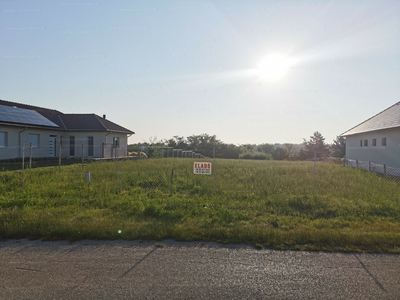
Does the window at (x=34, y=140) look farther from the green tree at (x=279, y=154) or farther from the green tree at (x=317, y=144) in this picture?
the green tree at (x=317, y=144)

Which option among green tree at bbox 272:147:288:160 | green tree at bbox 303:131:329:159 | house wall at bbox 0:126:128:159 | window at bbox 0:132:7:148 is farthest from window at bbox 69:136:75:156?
green tree at bbox 303:131:329:159

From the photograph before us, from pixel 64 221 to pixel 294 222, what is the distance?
536 centimetres

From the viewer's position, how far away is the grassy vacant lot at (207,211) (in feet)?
17.6

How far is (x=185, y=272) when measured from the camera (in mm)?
3967

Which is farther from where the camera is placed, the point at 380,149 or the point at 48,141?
the point at 48,141

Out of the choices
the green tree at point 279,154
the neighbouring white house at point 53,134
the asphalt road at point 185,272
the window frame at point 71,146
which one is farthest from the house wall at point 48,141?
the asphalt road at point 185,272

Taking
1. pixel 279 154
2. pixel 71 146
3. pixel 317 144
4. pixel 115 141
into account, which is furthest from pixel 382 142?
pixel 317 144

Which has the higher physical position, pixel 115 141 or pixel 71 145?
pixel 115 141

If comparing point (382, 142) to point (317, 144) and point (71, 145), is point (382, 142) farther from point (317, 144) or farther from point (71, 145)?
point (317, 144)

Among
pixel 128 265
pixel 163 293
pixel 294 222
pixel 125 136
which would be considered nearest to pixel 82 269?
pixel 128 265

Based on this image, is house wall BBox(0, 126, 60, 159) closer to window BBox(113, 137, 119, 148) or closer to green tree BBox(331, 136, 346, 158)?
window BBox(113, 137, 119, 148)

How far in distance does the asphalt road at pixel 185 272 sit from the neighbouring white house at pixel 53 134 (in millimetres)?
13458

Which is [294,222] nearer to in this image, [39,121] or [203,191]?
[203,191]

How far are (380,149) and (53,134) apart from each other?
25.7m
